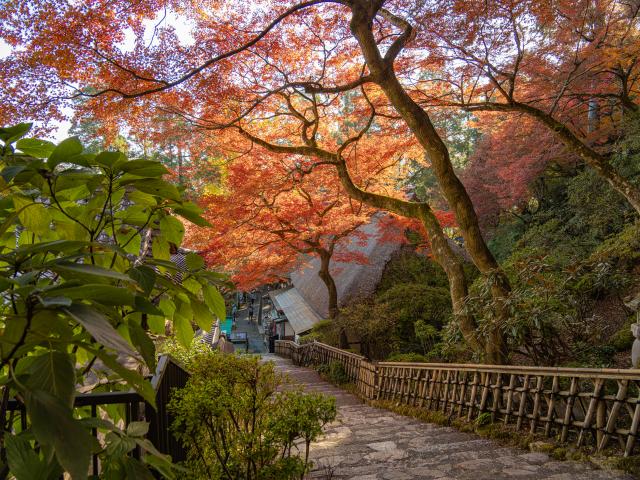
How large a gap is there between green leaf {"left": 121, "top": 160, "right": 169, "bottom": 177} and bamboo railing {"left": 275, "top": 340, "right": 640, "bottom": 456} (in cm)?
432

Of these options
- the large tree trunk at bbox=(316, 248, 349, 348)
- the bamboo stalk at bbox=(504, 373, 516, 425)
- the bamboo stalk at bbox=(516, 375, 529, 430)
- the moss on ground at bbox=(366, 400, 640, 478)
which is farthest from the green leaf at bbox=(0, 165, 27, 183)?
the large tree trunk at bbox=(316, 248, 349, 348)

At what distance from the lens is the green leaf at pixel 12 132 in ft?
3.78

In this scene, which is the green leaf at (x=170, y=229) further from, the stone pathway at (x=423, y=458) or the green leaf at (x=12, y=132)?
the stone pathway at (x=423, y=458)

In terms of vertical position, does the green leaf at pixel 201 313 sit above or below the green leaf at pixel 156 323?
above

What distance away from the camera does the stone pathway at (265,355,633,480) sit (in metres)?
4.02

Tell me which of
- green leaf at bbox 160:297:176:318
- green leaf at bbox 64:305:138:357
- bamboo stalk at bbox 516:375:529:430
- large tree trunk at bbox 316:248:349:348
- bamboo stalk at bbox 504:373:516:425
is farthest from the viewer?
large tree trunk at bbox 316:248:349:348

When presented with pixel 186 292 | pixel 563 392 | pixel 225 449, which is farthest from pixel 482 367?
pixel 186 292

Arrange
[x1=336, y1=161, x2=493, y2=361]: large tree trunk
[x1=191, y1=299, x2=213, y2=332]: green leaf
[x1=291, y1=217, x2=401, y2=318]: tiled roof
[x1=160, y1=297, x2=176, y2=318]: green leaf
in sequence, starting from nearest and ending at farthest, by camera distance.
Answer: [x1=191, y1=299, x2=213, y2=332]: green leaf < [x1=160, y1=297, x2=176, y2=318]: green leaf < [x1=336, y1=161, x2=493, y2=361]: large tree trunk < [x1=291, y1=217, x2=401, y2=318]: tiled roof

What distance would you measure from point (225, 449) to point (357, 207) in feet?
38.9

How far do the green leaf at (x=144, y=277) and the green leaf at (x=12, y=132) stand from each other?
0.43 metres

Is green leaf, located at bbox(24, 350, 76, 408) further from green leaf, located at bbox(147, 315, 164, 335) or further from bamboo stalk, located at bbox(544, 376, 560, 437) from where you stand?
bamboo stalk, located at bbox(544, 376, 560, 437)

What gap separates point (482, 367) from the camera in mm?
6133

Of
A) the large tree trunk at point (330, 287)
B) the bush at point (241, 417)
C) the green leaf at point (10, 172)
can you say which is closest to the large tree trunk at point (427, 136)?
the bush at point (241, 417)

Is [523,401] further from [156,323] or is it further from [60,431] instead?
[60,431]
